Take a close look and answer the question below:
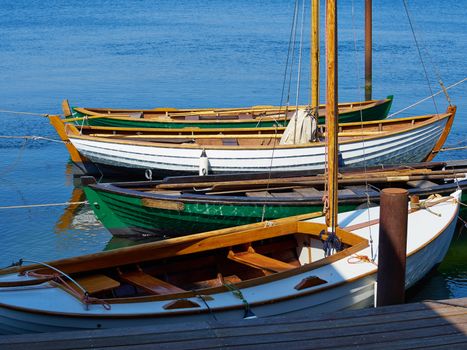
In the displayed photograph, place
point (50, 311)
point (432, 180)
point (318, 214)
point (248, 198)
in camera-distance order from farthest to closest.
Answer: point (432, 180), point (248, 198), point (318, 214), point (50, 311)

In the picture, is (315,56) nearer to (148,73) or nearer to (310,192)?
(310,192)

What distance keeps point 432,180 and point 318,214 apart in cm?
417

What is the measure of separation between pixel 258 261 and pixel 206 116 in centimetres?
1187

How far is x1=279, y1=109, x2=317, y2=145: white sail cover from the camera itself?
1775 centimetres

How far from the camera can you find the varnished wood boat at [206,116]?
Result: 20984mm

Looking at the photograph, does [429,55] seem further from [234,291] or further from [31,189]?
[234,291]

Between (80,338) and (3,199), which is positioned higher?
(80,338)

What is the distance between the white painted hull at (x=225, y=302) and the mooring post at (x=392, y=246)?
1.49 meters

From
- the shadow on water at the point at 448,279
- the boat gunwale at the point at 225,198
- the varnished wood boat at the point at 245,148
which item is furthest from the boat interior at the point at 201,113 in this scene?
the boat gunwale at the point at 225,198

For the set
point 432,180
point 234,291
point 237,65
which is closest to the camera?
point 234,291

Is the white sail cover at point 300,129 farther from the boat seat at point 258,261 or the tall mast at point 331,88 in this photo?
the tall mast at point 331,88

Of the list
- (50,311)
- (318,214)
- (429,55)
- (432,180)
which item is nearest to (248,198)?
(318,214)

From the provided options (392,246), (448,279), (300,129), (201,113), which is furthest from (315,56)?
(392,246)

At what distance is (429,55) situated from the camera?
145ft
